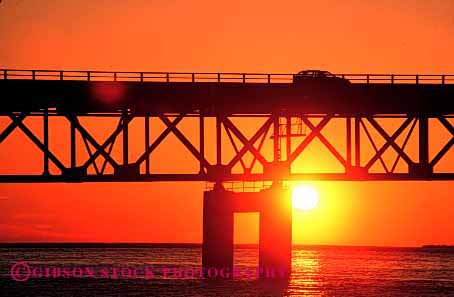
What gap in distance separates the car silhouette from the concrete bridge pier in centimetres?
612

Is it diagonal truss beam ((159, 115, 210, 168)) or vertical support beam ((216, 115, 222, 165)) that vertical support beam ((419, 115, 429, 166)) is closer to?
vertical support beam ((216, 115, 222, 165))

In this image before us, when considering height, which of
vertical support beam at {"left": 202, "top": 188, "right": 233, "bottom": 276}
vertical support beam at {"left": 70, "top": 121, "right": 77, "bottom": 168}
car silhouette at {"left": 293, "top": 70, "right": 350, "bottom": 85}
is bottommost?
vertical support beam at {"left": 202, "top": 188, "right": 233, "bottom": 276}

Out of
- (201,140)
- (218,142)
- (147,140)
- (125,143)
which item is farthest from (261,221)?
(125,143)

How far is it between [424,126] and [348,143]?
15.2ft

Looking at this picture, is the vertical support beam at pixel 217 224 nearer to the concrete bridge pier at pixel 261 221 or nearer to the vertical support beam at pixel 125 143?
the concrete bridge pier at pixel 261 221

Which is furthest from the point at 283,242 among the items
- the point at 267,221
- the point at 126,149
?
the point at 126,149

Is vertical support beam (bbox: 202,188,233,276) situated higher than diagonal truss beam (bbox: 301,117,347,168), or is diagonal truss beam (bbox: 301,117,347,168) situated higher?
diagonal truss beam (bbox: 301,117,347,168)

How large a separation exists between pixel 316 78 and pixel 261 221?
8666 mm

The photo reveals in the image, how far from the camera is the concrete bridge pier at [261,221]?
64.4 meters

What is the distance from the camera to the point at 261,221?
65438mm

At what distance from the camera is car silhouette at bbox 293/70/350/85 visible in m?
63.9

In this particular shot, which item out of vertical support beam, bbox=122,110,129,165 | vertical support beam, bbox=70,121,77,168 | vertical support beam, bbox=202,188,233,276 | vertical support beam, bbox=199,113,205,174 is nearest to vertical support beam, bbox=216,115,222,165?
vertical support beam, bbox=199,113,205,174

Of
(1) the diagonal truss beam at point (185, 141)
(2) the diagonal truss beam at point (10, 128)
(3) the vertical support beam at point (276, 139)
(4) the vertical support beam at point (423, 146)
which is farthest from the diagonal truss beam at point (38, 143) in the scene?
(4) the vertical support beam at point (423, 146)

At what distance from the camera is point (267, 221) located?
64875mm
